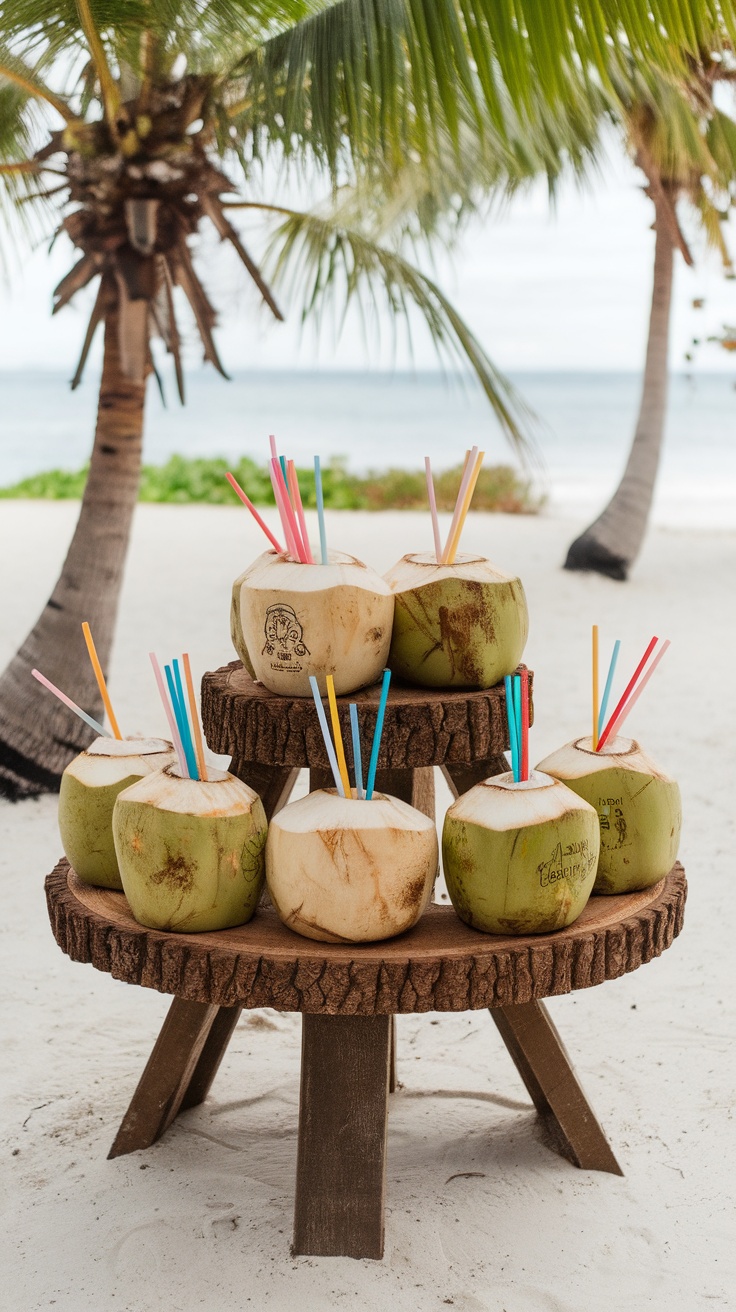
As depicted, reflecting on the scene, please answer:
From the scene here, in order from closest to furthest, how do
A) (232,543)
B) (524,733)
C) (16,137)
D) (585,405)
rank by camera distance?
(524,733) < (16,137) < (232,543) < (585,405)

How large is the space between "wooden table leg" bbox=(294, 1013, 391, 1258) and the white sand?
4 centimetres

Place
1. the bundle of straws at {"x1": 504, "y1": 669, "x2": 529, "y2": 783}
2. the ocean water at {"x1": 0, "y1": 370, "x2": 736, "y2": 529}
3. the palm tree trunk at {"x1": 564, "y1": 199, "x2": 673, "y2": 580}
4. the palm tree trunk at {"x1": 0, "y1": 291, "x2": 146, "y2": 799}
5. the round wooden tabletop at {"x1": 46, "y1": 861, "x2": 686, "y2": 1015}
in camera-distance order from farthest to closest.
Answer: the ocean water at {"x1": 0, "y1": 370, "x2": 736, "y2": 529}
the palm tree trunk at {"x1": 564, "y1": 199, "x2": 673, "y2": 580}
the palm tree trunk at {"x1": 0, "y1": 291, "x2": 146, "y2": 799}
the bundle of straws at {"x1": 504, "y1": 669, "x2": 529, "y2": 783}
the round wooden tabletop at {"x1": 46, "y1": 861, "x2": 686, "y2": 1015}

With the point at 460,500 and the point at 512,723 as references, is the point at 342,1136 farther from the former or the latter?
the point at 460,500

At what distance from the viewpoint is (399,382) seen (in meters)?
51.5

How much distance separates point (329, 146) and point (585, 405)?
43348 mm

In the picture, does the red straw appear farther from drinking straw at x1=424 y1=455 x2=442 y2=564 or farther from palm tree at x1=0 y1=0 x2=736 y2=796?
palm tree at x1=0 y1=0 x2=736 y2=796

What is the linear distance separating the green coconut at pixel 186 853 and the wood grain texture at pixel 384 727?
103 millimetres

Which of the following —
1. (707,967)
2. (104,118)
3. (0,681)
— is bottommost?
(707,967)

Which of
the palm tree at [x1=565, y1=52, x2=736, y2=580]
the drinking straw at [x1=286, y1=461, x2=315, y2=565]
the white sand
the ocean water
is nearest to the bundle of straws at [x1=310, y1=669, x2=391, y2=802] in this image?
the drinking straw at [x1=286, y1=461, x2=315, y2=565]

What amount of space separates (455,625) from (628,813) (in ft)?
1.21

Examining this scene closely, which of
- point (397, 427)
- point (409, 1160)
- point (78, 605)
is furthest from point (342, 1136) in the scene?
point (397, 427)

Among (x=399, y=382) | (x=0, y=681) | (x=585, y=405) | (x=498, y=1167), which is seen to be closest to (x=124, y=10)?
(x=0, y=681)

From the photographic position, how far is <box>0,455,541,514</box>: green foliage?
11.3 metres

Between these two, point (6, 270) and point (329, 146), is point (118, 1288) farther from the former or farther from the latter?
point (6, 270)
